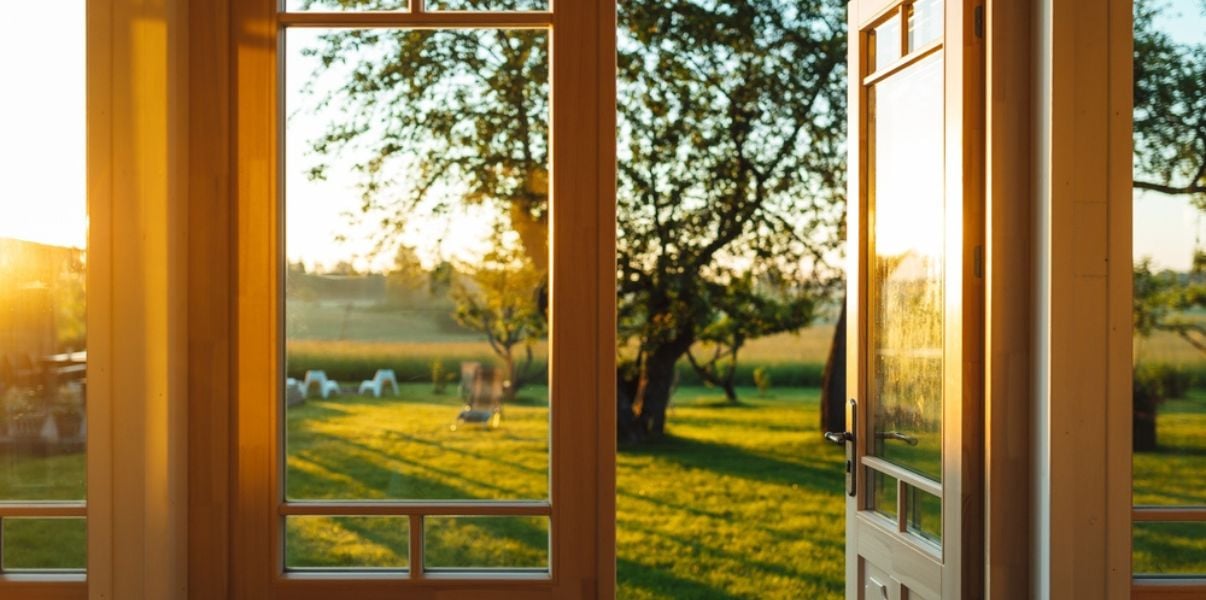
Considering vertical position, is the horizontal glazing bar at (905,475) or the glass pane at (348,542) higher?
the horizontal glazing bar at (905,475)

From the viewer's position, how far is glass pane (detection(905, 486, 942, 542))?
2.93 m

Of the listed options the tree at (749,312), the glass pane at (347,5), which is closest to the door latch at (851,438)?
the glass pane at (347,5)

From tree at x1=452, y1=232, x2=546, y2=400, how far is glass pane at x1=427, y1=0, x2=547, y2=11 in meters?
0.67

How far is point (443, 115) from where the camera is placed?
313 cm

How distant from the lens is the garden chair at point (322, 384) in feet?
10.3

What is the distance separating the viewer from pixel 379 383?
3.15m

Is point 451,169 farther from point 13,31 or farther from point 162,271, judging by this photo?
point 13,31

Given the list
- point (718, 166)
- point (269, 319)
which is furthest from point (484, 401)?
point (718, 166)

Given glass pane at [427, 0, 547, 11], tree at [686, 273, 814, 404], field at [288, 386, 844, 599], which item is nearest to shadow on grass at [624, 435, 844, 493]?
field at [288, 386, 844, 599]

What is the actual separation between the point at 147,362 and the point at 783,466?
764 centimetres

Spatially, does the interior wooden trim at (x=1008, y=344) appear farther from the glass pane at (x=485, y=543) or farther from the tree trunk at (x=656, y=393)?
the tree trunk at (x=656, y=393)

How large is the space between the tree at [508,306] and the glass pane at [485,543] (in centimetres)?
37

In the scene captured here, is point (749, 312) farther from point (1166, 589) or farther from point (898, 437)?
point (1166, 589)

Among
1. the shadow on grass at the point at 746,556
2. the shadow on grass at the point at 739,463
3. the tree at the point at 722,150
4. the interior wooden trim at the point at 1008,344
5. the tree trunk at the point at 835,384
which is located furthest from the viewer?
the tree trunk at the point at 835,384
